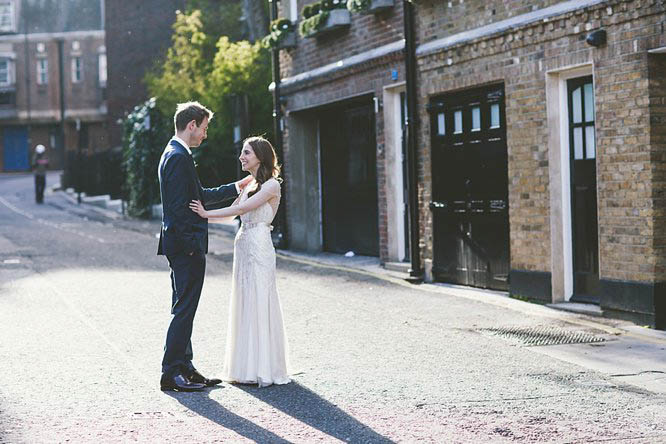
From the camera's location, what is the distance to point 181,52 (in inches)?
1255

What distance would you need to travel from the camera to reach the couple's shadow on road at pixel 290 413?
20.7 ft

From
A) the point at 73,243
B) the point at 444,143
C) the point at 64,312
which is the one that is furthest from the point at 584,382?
the point at 73,243

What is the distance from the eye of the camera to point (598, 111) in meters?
11.2

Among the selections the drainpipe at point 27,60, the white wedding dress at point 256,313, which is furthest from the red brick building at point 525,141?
the drainpipe at point 27,60

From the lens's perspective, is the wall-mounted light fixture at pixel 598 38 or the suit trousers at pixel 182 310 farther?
the wall-mounted light fixture at pixel 598 38

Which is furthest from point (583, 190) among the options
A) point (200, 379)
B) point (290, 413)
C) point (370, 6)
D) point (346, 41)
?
point (346, 41)

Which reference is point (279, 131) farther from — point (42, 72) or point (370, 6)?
point (42, 72)

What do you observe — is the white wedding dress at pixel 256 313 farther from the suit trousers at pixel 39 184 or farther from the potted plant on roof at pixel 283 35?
the suit trousers at pixel 39 184

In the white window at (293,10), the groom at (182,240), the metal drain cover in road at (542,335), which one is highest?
the white window at (293,10)

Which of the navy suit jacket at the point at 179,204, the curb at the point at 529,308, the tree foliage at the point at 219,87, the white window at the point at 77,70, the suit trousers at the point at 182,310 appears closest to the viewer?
the navy suit jacket at the point at 179,204

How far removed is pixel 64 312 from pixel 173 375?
14.8ft

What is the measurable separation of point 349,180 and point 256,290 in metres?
11.0

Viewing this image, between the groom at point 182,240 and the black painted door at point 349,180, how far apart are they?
10131mm

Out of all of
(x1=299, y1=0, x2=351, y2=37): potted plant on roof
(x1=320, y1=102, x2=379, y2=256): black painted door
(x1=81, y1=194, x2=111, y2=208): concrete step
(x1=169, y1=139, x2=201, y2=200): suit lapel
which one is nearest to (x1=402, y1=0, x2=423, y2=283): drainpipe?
(x1=299, y1=0, x2=351, y2=37): potted plant on roof
